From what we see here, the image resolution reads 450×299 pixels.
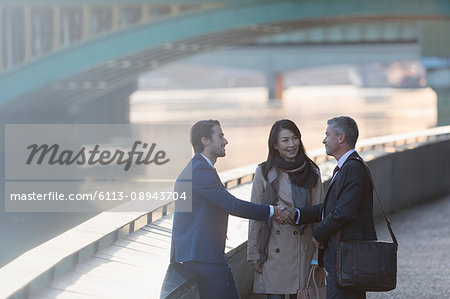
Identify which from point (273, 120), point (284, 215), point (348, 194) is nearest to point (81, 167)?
point (284, 215)

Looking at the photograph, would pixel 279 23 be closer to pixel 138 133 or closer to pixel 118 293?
pixel 138 133

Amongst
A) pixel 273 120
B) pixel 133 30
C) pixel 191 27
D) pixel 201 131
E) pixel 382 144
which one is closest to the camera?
pixel 201 131

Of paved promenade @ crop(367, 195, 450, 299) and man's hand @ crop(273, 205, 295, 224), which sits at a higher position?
man's hand @ crop(273, 205, 295, 224)

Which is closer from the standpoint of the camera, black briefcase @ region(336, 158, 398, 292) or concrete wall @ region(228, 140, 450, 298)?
black briefcase @ region(336, 158, 398, 292)

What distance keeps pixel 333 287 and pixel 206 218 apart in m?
0.74

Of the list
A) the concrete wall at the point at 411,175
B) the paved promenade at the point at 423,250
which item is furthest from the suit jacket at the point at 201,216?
the concrete wall at the point at 411,175

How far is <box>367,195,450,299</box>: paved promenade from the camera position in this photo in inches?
302

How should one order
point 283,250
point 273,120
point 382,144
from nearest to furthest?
point 283,250
point 382,144
point 273,120

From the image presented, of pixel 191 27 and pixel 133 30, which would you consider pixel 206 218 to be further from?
pixel 191 27

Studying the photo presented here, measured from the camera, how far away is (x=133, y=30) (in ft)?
110

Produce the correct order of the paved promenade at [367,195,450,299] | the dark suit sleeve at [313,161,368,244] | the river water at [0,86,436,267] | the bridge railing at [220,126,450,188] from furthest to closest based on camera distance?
the river water at [0,86,436,267], the bridge railing at [220,126,450,188], the paved promenade at [367,195,450,299], the dark suit sleeve at [313,161,368,244]

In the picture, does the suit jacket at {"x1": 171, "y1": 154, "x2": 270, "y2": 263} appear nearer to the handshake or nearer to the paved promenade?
the handshake

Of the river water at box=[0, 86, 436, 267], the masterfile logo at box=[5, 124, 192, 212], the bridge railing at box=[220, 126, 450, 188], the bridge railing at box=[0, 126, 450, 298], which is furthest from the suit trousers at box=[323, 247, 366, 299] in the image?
the river water at box=[0, 86, 436, 267]

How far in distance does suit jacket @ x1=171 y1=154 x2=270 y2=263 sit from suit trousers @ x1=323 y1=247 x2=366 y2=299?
53cm
